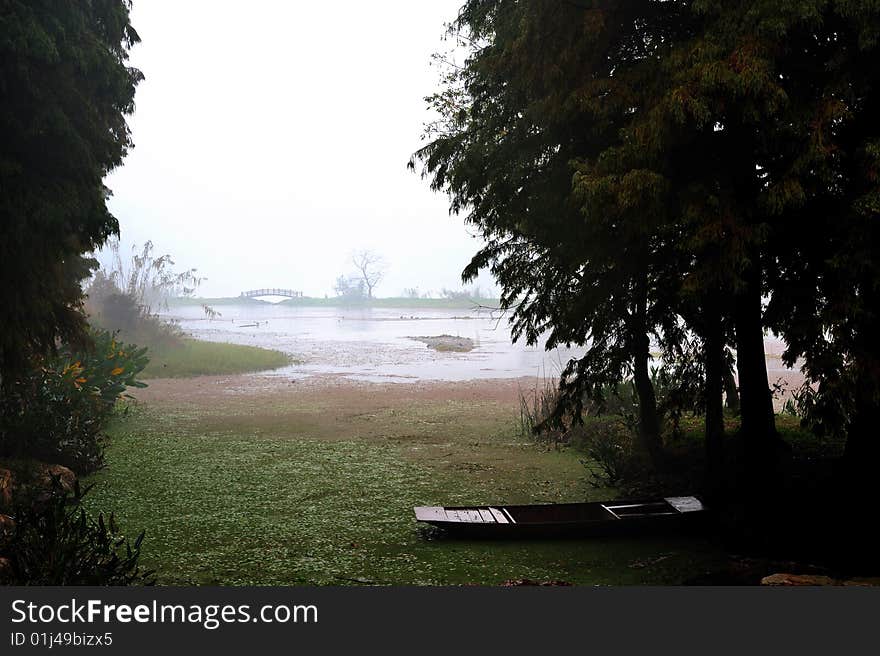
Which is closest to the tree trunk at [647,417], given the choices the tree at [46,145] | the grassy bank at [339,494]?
the grassy bank at [339,494]

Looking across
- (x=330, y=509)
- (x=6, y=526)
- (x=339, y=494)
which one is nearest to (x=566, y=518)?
(x=330, y=509)

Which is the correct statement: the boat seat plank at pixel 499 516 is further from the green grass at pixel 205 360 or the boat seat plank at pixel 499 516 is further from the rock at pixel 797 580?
the green grass at pixel 205 360

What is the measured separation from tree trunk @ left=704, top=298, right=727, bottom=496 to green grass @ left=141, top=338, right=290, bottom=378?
669 inches

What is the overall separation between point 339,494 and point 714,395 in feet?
14.7

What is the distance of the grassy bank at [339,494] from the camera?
18.4 feet

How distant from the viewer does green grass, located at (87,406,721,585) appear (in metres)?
5.55

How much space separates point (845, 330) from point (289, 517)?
5445 millimetres

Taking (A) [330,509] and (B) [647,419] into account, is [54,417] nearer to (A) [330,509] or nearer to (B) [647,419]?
(A) [330,509]

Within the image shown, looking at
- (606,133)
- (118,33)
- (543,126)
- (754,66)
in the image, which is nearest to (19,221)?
(118,33)

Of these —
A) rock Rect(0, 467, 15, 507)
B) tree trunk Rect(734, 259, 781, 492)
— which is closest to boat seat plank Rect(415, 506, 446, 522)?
tree trunk Rect(734, 259, 781, 492)

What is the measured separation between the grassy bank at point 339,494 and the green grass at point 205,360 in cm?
705

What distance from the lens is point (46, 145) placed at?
21.6 feet

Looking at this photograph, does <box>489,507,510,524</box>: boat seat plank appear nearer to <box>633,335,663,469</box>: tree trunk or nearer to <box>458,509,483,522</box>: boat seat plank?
<box>458,509,483,522</box>: boat seat plank

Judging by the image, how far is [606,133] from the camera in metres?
6.29
